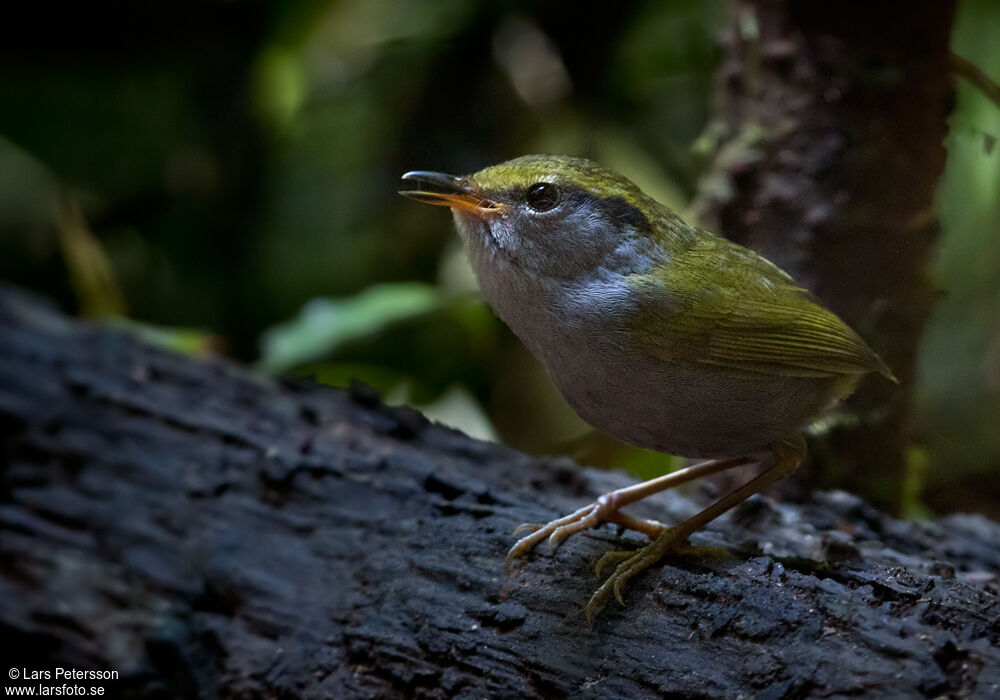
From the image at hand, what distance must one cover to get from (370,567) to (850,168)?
2.28 m

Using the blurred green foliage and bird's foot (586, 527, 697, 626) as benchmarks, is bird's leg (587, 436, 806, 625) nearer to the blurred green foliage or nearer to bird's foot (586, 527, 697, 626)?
bird's foot (586, 527, 697, 626)

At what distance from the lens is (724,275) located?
281cm

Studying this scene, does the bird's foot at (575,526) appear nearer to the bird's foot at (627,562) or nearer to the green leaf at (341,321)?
the bird's foot at (627,562)

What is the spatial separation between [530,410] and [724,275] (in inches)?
92.5

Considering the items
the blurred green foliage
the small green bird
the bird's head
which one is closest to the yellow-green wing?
the small green bird

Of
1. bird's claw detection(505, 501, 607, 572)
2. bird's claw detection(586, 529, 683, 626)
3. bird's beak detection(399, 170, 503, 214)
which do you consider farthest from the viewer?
bird's claw detection(505, 501, 607, 572)

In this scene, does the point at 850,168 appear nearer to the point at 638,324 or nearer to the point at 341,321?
the point at 638,324

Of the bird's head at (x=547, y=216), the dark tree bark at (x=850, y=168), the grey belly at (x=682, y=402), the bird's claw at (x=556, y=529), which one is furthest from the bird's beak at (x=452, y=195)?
the dark tree bark at (x=850, y=168)

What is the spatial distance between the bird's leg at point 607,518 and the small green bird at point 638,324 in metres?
0.01

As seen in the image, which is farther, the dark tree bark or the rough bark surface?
the dark tree bark

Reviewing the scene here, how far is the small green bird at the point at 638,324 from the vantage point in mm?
2627

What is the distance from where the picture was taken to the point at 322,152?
19.7 ft

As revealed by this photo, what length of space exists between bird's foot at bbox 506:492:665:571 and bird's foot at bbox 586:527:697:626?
179mm

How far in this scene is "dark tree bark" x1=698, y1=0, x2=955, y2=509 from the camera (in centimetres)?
295
